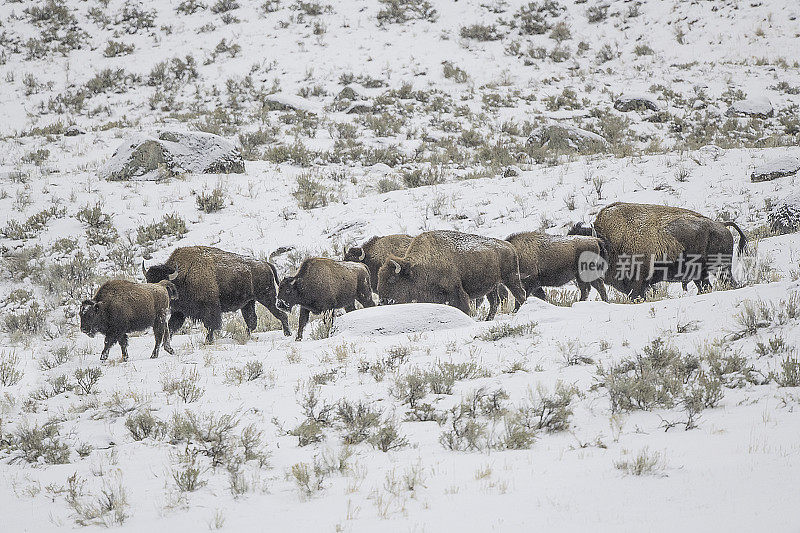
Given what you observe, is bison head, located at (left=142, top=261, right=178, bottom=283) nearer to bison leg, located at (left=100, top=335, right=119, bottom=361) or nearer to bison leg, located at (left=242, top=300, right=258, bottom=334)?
bison leg, located at (left=242, top=300, right=258, bottom=334)

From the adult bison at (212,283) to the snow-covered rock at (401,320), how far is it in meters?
2.25

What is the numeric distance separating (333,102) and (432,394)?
73.6ft

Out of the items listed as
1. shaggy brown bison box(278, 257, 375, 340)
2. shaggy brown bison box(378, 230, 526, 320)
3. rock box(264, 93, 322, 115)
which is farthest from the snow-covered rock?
rock box(264, 93, 322, 115)

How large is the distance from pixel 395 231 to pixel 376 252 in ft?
11.1

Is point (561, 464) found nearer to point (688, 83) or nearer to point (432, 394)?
point (432, 394)

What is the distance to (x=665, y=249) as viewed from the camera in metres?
9.48

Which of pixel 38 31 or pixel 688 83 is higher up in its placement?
pixel 38 31

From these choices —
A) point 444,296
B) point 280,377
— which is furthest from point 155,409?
point 444,296

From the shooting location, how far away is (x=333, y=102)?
2583 cm

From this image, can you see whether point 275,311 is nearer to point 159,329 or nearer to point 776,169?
point 159,329

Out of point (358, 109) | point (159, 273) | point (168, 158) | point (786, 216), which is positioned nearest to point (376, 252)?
point (159, 273)

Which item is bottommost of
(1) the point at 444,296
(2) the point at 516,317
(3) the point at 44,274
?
(3) the point at 44,274

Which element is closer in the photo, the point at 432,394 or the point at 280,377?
the point at 432,394

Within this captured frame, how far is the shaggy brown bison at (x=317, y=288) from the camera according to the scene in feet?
31.3
